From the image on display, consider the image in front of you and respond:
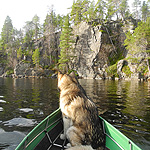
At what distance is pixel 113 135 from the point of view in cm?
282

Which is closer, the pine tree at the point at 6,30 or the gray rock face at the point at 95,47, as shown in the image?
the gray rock face at the point at 95,47

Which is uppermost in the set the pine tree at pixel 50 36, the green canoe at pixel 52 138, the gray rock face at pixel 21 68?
the pine tree at pixel 50 36

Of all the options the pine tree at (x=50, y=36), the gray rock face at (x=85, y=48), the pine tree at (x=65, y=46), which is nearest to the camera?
the pine tree at (x=65, y=46)

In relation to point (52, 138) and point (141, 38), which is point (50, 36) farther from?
point (52, 138)

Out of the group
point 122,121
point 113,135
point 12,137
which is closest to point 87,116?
point 113,135

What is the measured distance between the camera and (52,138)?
10.6 feet

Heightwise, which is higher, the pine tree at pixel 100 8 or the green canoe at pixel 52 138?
the pine tree at pixel 100 8

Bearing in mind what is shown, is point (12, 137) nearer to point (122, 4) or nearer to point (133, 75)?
point (133, 75)

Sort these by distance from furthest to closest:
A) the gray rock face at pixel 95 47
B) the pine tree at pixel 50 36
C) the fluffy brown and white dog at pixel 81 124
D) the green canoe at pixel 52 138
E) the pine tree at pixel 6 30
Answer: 1. the pine tree at pixel 6 30
2. the pine tree at pixel 50 36
3. the gray rock face at pixel 95 47
4. the fluffy brown and white dog at pixel 81 124
5. the green canoe at pixel 52 138

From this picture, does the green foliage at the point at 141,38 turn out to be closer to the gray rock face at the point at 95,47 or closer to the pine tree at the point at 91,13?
the gray rock face at the point at 95,47

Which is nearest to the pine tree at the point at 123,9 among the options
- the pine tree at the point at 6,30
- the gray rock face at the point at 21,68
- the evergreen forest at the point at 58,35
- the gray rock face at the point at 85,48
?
the evergreen forest at the point at 58,35

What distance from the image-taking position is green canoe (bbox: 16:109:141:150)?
2.30 metres

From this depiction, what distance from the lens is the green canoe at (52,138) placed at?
90.6 inches

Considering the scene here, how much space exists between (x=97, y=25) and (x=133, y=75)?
2792 centimetres
